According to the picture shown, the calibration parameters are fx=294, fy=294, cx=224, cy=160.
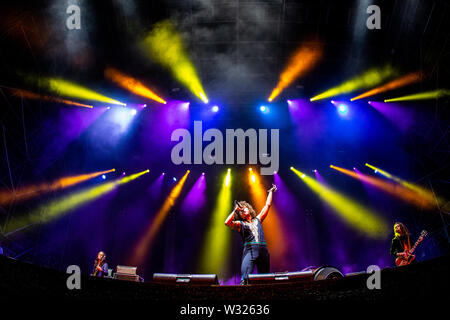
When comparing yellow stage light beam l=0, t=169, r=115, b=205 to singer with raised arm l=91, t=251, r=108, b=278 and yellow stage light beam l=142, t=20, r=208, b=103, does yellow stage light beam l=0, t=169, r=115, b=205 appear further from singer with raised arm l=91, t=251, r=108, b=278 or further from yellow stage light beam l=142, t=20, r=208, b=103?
yellow stage light beam l=142, t=20, r=208, b=103

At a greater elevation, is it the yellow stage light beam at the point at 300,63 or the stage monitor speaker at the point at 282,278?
the yellow stage light beam at the point at 300,63

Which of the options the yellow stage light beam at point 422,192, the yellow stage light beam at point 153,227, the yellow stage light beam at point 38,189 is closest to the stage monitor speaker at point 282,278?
the yellow stage light beam at point 38,189

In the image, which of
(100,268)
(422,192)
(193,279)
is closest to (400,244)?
(422,192)

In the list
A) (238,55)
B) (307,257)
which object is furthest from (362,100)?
(307,257)

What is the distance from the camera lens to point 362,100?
304 inches

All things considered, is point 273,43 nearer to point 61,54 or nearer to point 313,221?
point 61,54

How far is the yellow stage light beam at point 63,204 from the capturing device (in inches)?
223

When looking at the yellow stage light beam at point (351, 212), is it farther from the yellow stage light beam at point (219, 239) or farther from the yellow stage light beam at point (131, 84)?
the yellow stage light beam at point (131, 84)

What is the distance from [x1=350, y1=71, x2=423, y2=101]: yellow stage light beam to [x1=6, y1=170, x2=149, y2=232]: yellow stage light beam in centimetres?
697

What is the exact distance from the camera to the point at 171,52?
22.5 ft

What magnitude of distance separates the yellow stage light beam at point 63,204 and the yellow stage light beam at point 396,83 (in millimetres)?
6965

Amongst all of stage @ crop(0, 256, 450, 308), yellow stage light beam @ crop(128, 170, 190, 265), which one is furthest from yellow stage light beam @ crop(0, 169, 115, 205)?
stage @ crop(0, 256, 450, 308)

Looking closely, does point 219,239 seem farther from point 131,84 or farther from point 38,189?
point 38,189
